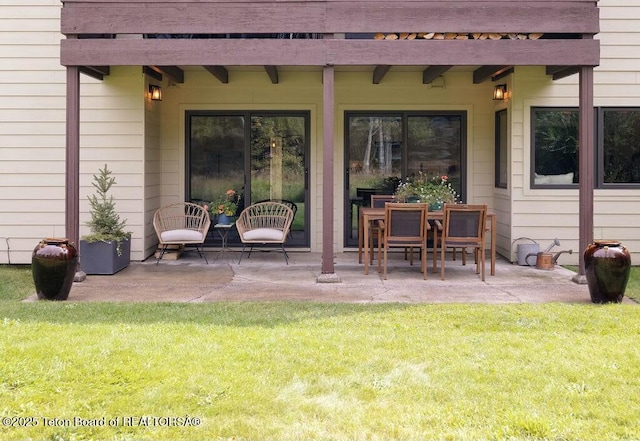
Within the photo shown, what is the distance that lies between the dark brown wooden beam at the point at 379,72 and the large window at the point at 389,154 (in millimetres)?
668

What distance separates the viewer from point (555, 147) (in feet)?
29.5

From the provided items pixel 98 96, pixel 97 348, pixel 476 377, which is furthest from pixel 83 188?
pixel 476 377

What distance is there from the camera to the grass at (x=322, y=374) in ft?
11.0

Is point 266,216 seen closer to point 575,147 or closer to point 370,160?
point 370,160

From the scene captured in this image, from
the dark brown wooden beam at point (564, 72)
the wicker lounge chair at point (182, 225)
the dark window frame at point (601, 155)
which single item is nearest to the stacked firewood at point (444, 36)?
the dark brown wooden beam at point (564, 72)

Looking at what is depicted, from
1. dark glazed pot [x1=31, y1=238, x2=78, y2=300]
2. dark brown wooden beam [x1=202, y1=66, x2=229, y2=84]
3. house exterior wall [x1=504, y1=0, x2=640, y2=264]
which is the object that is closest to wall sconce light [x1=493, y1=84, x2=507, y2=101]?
house exterior wall [x1=504, y1=0, x2=640, y2=264]

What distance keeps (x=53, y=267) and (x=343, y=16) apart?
3879 mm

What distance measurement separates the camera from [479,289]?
23.0ft

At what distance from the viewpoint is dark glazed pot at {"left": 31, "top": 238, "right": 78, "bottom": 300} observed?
6.19 m

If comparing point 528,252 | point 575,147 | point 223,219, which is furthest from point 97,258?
point 575,147

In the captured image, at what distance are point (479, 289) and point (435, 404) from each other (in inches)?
140

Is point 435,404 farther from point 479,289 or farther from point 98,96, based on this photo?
point 98,96

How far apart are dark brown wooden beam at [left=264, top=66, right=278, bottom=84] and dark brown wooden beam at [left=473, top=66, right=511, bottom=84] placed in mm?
2820

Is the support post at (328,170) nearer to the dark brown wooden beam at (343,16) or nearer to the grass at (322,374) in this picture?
the dark brown wooden beam at (343,16)
